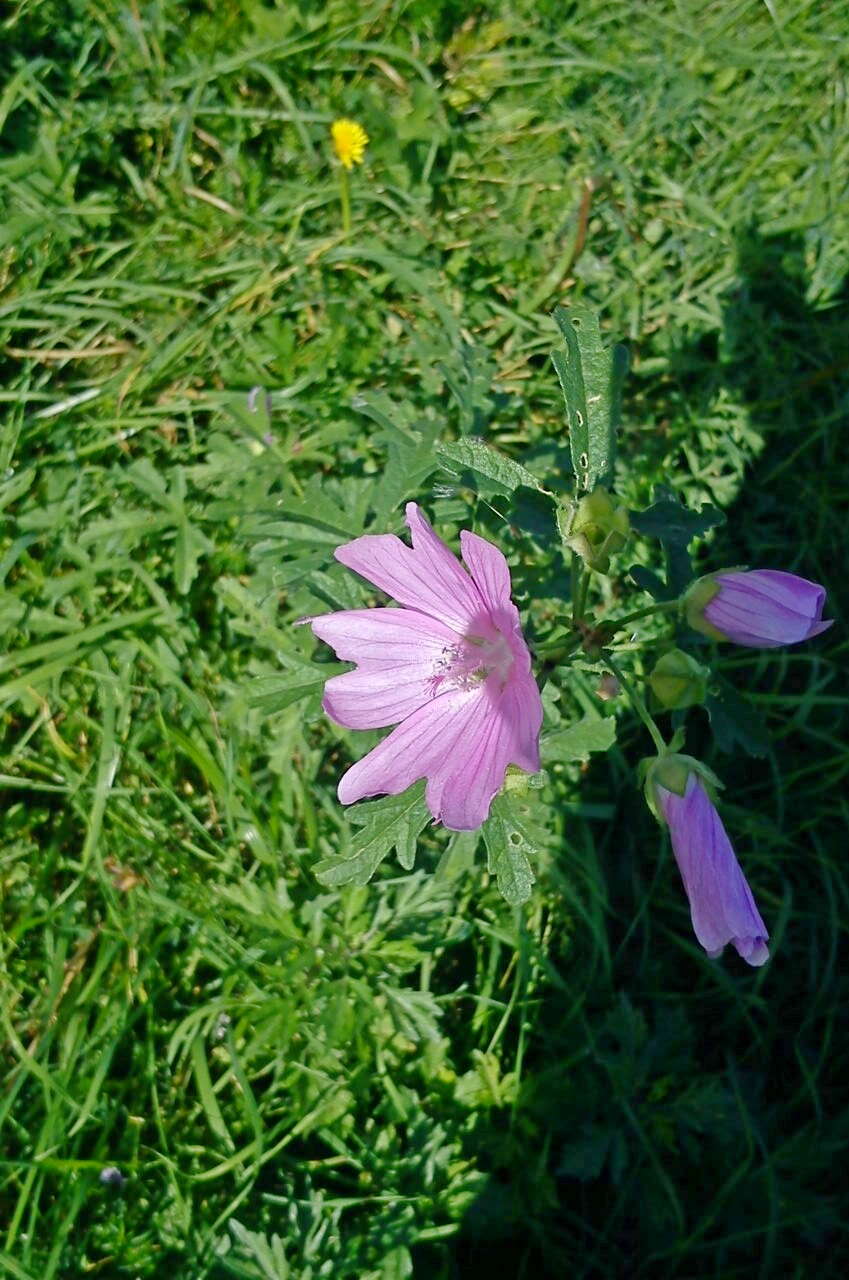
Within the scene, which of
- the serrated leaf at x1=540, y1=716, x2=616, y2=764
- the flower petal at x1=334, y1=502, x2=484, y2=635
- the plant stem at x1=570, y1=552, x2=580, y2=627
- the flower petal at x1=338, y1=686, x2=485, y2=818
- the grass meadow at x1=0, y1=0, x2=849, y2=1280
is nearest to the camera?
the flower petal at x1=334, y1=502, x2=484, y2=635

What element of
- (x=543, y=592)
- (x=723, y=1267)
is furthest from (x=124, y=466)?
(x=723, y=1267)

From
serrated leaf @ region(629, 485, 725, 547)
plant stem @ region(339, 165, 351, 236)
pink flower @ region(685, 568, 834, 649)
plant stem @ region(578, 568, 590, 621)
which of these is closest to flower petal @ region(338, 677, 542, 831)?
plant stem @ region(578, 568, 590, 621)

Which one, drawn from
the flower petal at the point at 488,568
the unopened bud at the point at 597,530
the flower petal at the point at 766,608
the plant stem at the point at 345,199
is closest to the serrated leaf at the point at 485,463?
the unopened bud at the point at 597,530

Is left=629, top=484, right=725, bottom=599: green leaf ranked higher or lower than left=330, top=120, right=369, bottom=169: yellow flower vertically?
lower

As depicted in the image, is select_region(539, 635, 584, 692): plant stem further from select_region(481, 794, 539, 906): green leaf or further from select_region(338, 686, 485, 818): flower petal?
select_region(481, 794, 539, 906): green leaf

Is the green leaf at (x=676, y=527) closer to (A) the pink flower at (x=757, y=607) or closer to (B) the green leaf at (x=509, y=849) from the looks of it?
(A) the pink flower at (x=757, y=607)

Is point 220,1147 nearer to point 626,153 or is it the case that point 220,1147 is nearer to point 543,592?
point 543,592
